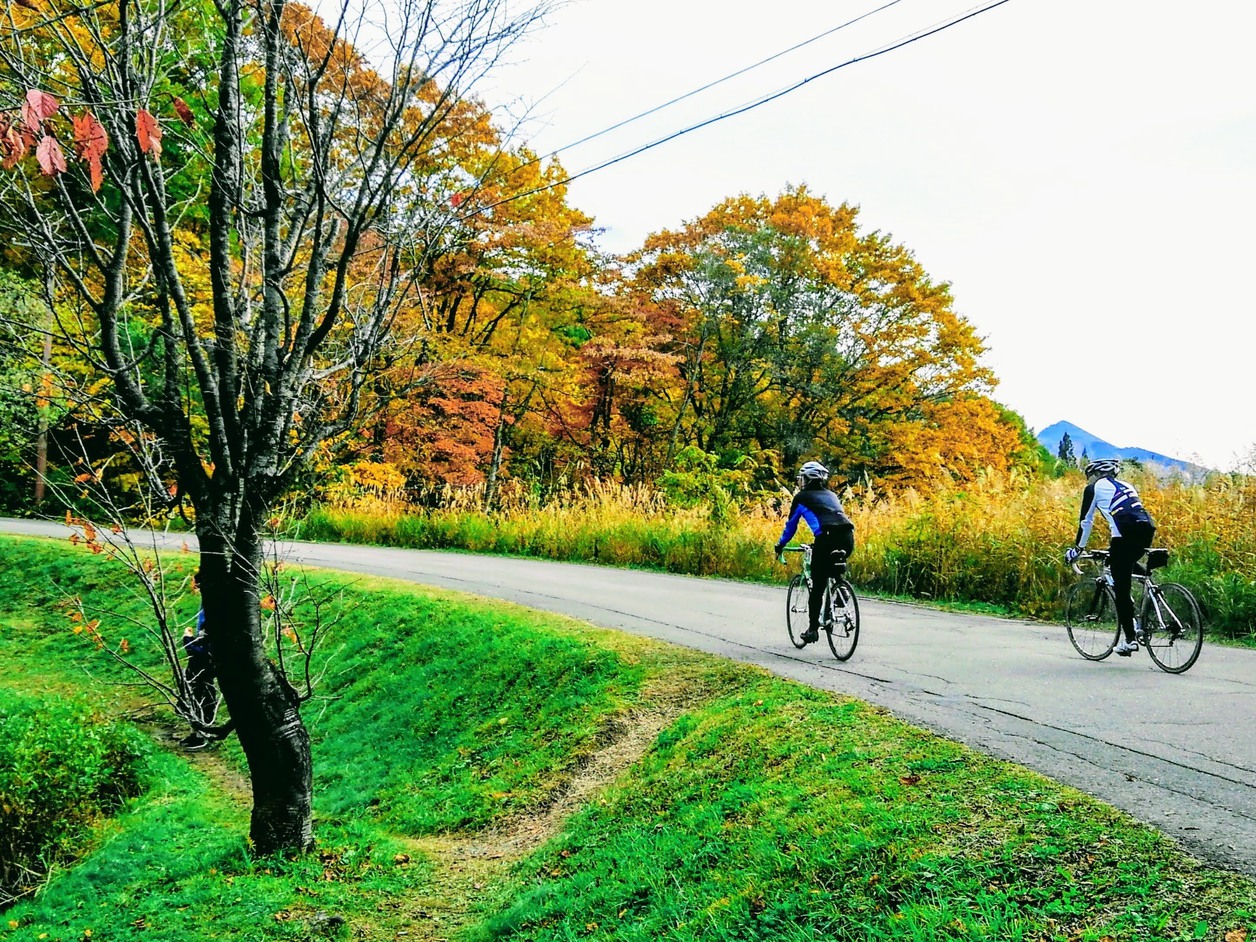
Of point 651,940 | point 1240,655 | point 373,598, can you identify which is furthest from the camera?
point 373,598

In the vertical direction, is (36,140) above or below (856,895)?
above

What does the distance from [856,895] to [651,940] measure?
99 cm

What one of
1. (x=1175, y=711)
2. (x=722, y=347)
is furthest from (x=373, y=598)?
(x=722, y=347)

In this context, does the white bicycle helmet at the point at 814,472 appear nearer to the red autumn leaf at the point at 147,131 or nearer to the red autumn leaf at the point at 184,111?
the red autumn leaf at the point at 184,111

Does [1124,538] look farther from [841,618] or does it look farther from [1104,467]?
[841,618]

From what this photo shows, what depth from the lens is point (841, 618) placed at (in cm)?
766

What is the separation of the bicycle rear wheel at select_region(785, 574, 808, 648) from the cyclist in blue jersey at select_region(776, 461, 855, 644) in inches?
11.4

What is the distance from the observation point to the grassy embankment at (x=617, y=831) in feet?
11.1

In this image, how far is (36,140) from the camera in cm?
189

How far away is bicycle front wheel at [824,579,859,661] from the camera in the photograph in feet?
24.9

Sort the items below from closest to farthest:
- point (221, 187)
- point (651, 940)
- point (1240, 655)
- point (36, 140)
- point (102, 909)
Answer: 1. point (36, 140)
2. point (651, 940)
3. point (221, 187)
4. point (102, 909)
5. point (1240, 655)

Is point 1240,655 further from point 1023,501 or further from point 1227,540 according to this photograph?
point 1023,501

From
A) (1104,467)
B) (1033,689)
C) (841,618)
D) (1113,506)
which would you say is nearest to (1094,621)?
(1113,506)

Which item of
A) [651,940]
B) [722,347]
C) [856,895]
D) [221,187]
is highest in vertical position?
[722,347]
